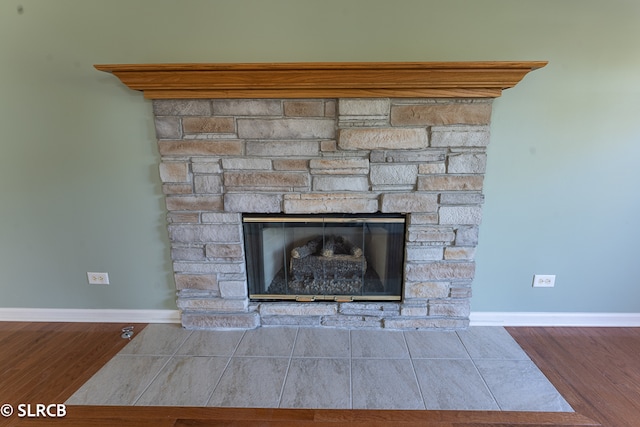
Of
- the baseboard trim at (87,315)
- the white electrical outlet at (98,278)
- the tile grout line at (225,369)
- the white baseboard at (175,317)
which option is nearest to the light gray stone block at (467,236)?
the white baseboard at (175,317)

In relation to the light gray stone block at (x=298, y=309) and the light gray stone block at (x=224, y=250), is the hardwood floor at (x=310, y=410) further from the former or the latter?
the light gray stone block at (x=224, y=250)

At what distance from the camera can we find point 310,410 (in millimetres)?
1550

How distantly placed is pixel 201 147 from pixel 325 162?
2.57 ft

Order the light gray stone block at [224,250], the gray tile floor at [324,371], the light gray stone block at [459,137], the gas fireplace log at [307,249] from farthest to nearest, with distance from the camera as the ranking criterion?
the gas fireplace log at [307,249]
the light gray stone block at [224,250]
the light gray stone block at [459,137]
the gray tile floor at [324,371]

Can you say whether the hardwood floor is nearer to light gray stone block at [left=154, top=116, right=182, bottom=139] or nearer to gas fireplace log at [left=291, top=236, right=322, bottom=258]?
gas fireplace log at [left=291, top=236, right=322, bottom=258]

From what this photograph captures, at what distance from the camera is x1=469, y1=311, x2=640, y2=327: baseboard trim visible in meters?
2.20

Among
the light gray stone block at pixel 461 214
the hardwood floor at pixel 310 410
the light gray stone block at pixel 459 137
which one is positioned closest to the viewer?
the hardwood floor at pixel 310 410

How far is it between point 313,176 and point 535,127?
1.41 m

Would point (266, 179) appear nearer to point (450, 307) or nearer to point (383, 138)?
point (383, 138)

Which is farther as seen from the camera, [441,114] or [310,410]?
[441,114]

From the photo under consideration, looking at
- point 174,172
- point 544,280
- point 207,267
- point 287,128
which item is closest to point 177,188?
point 174,172

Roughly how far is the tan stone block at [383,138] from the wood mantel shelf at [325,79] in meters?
0.20

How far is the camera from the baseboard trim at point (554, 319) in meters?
2.20

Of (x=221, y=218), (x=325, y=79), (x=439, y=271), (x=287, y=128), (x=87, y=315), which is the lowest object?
(x=87, y=315)
